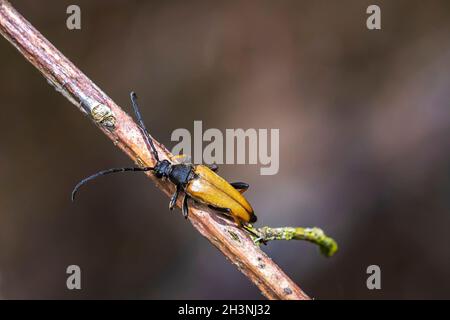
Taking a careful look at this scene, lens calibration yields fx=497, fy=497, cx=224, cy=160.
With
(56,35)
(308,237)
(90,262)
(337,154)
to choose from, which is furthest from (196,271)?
(56,35)

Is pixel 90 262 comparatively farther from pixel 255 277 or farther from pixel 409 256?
pixel 409 256

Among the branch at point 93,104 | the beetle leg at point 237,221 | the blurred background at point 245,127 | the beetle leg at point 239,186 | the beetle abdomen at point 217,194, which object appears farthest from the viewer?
the blurred background at point 245,127

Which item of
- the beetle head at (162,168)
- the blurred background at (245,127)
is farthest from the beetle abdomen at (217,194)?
the blurred background at (245,127)

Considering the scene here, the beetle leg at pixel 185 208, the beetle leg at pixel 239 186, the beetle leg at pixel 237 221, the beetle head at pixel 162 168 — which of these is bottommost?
the beetle leg at pixel 237 221

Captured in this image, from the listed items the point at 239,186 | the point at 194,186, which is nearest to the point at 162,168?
the point at 194,186

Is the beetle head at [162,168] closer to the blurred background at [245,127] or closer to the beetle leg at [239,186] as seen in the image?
the beetle leg at [239,186]

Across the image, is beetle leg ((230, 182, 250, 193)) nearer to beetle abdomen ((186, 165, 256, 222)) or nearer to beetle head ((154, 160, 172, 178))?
beetle abdomen ((186, 165, 256, 222))
